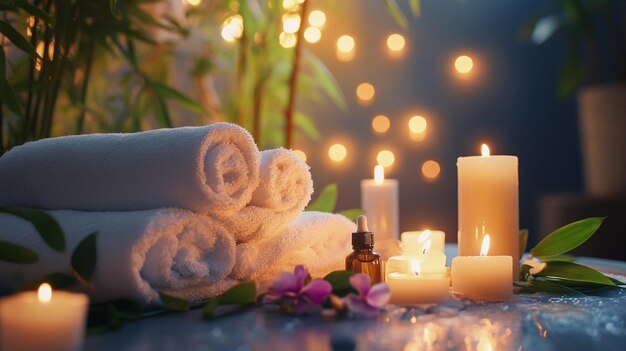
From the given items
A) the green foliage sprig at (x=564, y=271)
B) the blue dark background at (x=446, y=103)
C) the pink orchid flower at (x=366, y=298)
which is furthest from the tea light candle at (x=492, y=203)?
the blue dark background at (x=446, y=103)

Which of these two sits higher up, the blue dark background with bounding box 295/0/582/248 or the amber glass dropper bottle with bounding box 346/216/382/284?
the blue dark background with bounding box 295/0/582/248

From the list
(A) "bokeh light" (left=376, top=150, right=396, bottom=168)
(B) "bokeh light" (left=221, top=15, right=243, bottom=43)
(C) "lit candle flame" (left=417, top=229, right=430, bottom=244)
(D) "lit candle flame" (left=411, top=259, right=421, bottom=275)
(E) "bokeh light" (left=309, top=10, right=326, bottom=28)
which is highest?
(E) "bokeh light" (left=309, top=10, right=326, bottom=28)

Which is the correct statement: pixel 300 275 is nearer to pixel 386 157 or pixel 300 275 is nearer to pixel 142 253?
pixel 142 253

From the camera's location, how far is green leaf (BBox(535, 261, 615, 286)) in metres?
0.83

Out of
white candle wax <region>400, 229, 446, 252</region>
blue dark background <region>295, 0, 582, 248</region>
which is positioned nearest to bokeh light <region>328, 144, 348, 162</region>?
blue dark background <region>295, 0, 582, 248</region>

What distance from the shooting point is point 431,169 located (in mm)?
2588

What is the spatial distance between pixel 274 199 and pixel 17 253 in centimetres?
28

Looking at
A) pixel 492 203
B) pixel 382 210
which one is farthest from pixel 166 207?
pixel 382 210

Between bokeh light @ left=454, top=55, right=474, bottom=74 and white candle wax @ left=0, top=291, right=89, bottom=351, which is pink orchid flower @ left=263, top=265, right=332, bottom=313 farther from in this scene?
bokeh light @ left=454, top=55, right=474, bottom=74

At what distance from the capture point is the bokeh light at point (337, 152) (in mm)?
2588

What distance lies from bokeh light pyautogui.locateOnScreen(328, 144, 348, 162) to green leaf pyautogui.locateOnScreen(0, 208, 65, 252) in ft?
6.27

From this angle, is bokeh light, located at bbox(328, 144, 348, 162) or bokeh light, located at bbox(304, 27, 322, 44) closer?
bokeh light, located at bbox(304, 27, 322, 44)

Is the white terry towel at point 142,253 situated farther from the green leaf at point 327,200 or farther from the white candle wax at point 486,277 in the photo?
the green leaf at point 327,200

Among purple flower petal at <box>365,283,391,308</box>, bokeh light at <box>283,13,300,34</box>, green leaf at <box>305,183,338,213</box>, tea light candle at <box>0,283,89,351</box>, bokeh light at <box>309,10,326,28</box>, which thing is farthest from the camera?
bokeh light at <box>309,10,326,28</box>
